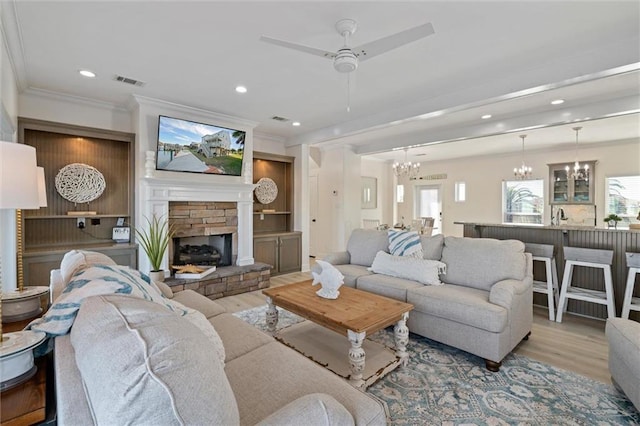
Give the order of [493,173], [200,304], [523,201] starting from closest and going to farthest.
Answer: [200,304] → [523,201] → [493,173]

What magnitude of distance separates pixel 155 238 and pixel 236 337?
2.66 m

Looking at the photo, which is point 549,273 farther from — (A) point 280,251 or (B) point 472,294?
(A) point 280,251

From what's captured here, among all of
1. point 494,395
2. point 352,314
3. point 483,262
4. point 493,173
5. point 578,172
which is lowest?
point 494,395

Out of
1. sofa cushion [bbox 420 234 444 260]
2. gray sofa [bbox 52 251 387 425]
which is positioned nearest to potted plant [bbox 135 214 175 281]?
gray sofa [bbox 52 251 387 425]

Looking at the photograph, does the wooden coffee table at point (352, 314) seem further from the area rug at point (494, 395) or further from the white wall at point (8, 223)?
the white wall at point (8, 223)

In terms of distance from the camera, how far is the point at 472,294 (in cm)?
269

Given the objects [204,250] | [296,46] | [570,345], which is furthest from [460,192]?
[296,46]

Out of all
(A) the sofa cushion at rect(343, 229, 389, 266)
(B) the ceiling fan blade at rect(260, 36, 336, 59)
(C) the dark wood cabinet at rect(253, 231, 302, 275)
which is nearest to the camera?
(B) the ceiling fan blade at rect(260, 36, 336, 59)

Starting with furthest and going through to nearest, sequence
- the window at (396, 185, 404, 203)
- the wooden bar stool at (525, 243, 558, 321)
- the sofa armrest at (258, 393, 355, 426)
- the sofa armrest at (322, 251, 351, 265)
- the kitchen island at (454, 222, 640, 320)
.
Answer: the window at (396, 185, 404, 203) < the sofa armrest at (322, 251, 351, 265) < the wooden bar stool at (525, 243, 558, 321) < the kitchen island at (454, 222, 640, 320) < the sofa armrest at (258, 393, 355, 426)

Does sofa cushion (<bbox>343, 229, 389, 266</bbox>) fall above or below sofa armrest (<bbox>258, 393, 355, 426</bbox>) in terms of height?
above

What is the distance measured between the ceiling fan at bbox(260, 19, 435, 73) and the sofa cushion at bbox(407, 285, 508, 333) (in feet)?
6.68

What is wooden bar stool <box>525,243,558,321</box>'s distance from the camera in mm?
3328

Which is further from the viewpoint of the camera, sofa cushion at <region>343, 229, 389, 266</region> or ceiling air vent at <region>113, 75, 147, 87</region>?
sofa cushion at <region>343, 229, 389, 266</region>

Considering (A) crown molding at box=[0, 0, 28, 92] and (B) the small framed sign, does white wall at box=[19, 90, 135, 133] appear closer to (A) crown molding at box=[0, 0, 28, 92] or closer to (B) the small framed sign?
(A) crown molding at box=[0, 0, 28, 92]
